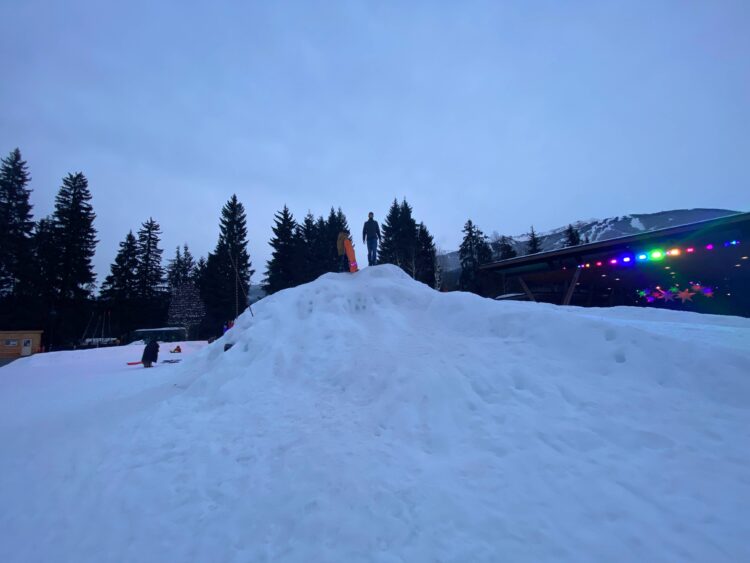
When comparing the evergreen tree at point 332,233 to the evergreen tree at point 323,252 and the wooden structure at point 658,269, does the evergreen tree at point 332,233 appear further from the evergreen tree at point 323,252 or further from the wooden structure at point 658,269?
the wooden structure at point 658,269

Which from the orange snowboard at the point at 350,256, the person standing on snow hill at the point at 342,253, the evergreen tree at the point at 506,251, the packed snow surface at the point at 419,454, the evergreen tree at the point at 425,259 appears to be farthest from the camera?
the evergreen tree at the point at 506,251

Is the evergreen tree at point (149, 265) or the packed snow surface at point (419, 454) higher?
the evergreen tree at point (149, 265)

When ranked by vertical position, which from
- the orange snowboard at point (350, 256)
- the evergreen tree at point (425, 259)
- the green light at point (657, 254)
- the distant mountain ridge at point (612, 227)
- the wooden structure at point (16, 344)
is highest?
the distant mountain ridge at point (612, 227)

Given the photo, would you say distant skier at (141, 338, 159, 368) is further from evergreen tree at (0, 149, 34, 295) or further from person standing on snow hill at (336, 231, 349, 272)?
evergreen tree at (0, 149, 34, 295)

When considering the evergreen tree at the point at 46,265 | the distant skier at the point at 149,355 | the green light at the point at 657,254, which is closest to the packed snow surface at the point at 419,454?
the distant skier at the point at 149,355

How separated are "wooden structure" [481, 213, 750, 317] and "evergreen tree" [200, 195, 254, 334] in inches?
1152

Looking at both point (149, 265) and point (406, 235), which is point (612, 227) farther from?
point (149, 265)

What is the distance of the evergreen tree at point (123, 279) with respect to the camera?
40781 millimetres

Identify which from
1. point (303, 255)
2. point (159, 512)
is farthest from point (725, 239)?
point (303, 255)

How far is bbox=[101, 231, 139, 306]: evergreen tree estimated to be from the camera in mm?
40781

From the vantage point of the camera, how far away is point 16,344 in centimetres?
2403

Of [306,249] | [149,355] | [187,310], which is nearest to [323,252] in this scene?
[306,249]

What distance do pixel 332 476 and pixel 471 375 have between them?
2.75 meters

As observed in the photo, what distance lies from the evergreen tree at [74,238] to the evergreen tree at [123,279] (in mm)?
4034
